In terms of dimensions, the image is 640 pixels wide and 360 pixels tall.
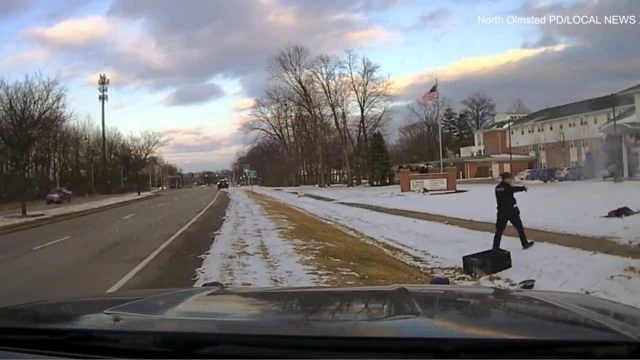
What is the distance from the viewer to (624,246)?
1465 centimetres

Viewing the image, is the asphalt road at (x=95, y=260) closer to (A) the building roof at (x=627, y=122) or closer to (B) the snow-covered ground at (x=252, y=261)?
(B) the snow-covered ground at (x=252, y=261)

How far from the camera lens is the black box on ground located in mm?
12102

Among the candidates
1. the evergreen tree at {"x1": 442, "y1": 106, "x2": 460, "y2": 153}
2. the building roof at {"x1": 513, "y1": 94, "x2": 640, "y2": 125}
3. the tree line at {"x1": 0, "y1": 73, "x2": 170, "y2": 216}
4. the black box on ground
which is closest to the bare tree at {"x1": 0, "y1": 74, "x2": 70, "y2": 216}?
the tree line at {"x1": 0, "y1": 73, "x2": 170, "y2": 216}

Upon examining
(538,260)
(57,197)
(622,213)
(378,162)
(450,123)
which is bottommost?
(538,260)

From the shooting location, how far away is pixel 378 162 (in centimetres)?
9100

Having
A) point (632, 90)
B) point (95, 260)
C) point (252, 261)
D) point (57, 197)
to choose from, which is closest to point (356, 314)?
point (252, 261)

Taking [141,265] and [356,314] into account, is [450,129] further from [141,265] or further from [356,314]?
[356,314]

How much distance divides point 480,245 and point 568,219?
22.7 feet

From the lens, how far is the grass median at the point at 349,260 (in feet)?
37.6

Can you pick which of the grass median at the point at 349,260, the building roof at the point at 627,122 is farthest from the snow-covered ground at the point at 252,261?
the building roof at the point at 627,122

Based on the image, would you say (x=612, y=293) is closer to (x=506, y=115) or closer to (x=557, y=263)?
(x=557, y=263)

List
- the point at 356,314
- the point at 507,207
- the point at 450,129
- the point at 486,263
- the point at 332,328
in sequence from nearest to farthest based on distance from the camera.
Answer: the point at 332,328 < the point at 356,314 < the point at 486,263 < the point at 507,207 < the point at 450,129

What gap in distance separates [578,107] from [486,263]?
3220 inches

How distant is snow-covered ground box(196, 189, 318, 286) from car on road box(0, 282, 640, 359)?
7.25m
